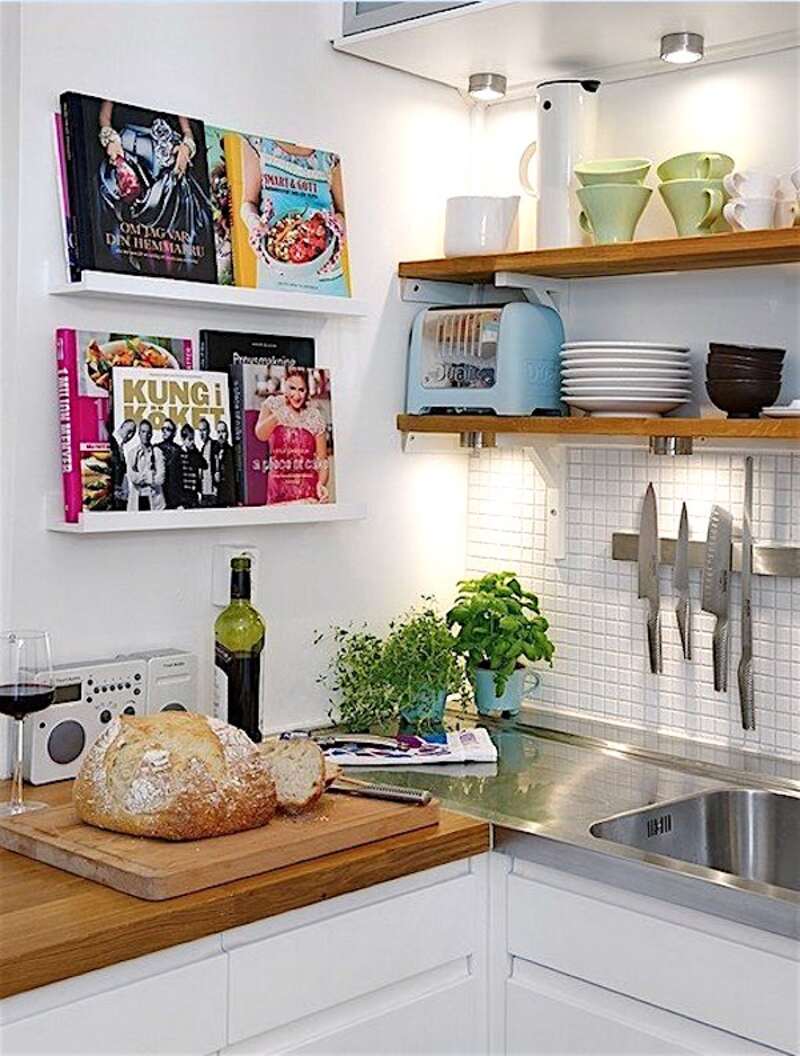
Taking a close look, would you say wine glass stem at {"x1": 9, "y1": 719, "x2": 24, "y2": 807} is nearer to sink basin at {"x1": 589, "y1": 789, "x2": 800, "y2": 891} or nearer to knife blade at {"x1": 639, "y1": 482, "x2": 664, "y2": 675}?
sink basin at {"x1": 589, "y1": 789, "x2": 800, "y2": 891}

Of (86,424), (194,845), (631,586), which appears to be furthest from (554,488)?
(194,845)

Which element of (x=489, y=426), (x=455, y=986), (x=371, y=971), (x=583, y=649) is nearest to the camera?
(x=371, y=971)

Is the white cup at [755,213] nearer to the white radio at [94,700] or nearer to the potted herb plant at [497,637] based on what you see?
the potted herb plant at [497,637]

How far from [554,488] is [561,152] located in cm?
62

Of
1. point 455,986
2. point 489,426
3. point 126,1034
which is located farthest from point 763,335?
Result: point 126,1034

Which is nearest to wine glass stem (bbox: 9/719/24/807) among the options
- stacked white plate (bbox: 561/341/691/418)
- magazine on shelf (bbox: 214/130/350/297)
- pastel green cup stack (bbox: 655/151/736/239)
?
magazine on shelf (bbox: 214/130/350/297)

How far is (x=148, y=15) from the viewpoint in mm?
2316

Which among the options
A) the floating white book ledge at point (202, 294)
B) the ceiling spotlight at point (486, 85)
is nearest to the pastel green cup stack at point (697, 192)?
the ceiling spotlight at point (486, 85)

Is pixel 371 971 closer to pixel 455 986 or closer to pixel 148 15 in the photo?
pixel 455 986

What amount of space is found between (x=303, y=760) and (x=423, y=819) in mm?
188

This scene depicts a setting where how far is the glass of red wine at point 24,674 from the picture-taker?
6.31 feet

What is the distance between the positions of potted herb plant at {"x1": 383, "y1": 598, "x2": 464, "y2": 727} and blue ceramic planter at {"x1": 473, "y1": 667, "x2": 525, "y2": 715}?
0.12 m

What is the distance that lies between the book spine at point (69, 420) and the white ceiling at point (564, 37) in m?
0.79

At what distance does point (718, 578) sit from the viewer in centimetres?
244
